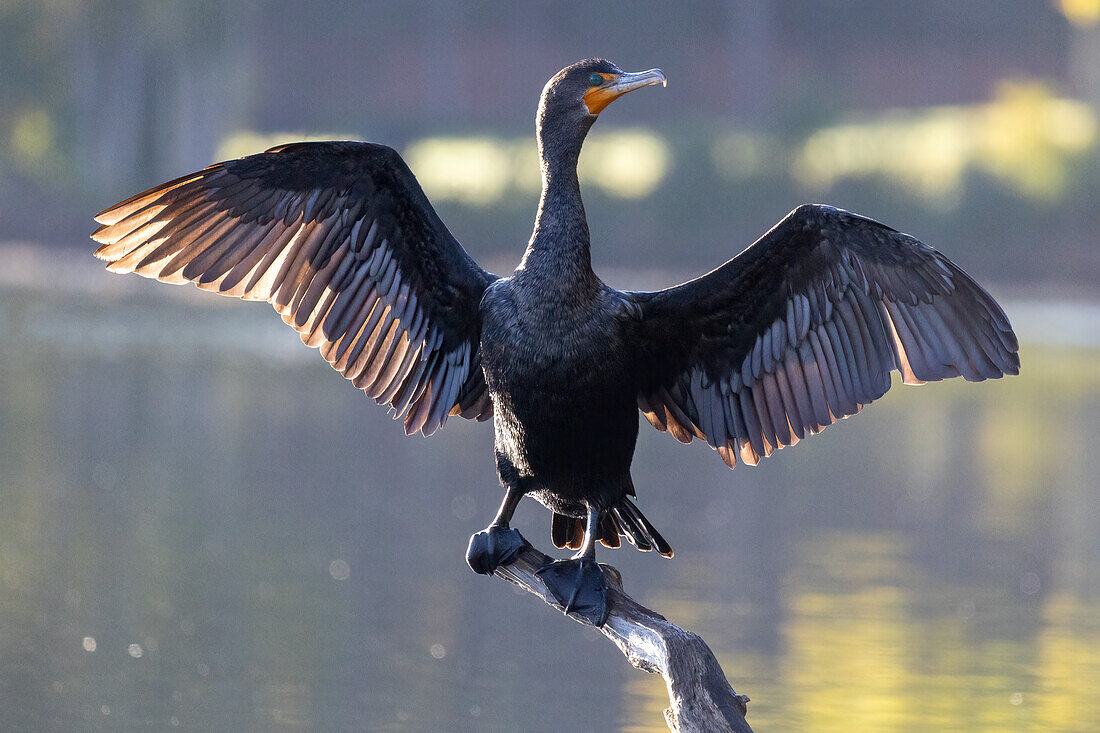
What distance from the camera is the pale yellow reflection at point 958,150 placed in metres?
25.0

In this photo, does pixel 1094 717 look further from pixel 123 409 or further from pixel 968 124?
pixel 968 124

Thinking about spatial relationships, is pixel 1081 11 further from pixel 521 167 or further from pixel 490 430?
pixel 490 430

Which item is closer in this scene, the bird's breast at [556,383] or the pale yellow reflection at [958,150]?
the bird's breast at [556,383]

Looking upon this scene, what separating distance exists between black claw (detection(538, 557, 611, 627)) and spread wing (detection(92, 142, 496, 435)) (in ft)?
2.47

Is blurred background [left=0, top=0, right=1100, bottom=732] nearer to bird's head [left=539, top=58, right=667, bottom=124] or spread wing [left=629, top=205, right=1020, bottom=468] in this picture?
spread wing [left=629, top=205, right=1020, bottom=468]

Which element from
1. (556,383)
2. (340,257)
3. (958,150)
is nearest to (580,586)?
(556,383)

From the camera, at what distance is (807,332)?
5.88 m

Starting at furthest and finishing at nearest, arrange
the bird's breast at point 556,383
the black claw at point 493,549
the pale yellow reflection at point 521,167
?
the pale yellow reflection at point 521,167, the black claw at point 493,549, the bird's breast at point 556,383

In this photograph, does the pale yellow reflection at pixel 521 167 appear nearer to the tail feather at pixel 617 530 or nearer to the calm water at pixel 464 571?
the calm water at pixel 464 571

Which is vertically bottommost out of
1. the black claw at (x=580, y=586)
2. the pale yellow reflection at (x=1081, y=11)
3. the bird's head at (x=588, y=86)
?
the black claw at (x=580, y=586)

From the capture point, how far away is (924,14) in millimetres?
32281

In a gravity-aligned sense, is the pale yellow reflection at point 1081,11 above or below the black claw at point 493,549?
above

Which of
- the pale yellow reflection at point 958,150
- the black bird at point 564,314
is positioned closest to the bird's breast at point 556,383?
the black bird at point 564,314

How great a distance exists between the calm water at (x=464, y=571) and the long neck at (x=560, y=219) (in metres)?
3.83
